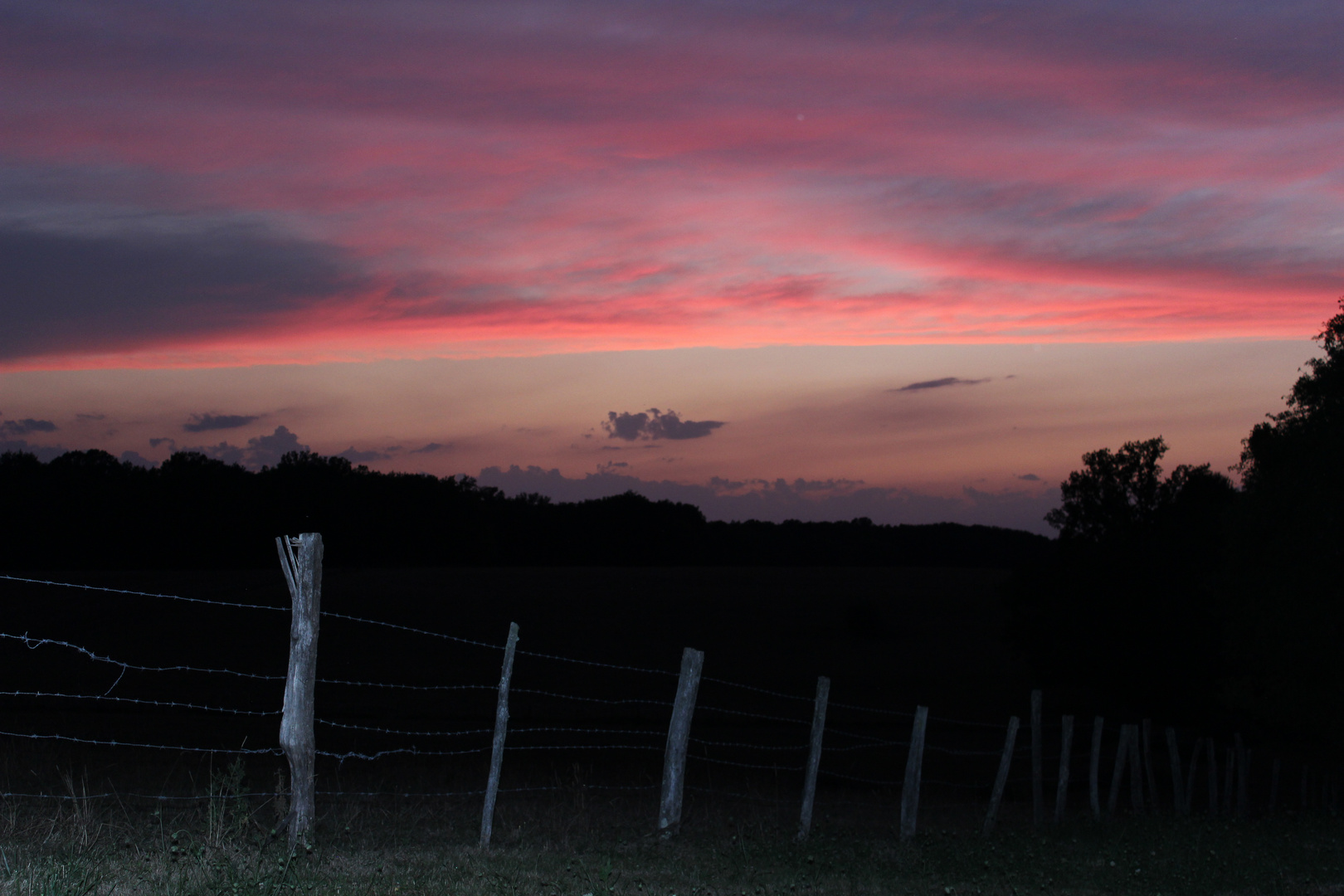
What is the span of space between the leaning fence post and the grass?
1.06 feet

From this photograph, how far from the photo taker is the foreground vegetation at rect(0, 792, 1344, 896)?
707 centimetres

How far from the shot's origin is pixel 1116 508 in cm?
4066

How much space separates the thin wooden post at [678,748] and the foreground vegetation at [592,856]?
222 mm

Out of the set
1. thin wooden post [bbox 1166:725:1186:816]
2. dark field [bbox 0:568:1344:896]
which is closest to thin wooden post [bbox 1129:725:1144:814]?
thin wooden post [bbox 1166:725:1186:816]

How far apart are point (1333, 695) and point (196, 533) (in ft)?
262

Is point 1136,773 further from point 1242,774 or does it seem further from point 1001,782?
point 1242,774

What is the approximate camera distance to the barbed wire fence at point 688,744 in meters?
9.10

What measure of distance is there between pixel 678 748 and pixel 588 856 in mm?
1918

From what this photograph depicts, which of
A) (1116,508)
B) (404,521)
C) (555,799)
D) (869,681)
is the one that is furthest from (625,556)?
(555,799)

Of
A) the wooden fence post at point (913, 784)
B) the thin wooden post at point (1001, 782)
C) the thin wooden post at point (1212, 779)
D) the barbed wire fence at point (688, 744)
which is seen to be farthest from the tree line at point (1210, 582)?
the wooden fence post at point (913, 784)

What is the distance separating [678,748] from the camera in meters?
10.9

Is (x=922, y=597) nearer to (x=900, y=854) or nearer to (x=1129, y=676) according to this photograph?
(x=1129, y=676)

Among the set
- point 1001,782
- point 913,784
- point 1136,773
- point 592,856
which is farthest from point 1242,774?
point 592,856

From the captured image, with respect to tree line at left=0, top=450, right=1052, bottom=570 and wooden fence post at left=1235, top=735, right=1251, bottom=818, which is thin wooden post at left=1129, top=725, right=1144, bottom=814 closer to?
wooden fence post at left=1235, top=735, right=1251, bottom=818
